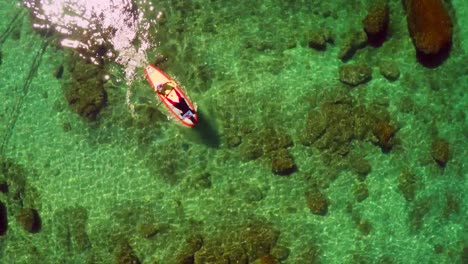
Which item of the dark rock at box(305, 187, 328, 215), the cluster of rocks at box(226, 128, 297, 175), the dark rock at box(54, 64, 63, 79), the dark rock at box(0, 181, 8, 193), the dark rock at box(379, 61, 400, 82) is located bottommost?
the dark rock at box(305, 187, 328, 215)

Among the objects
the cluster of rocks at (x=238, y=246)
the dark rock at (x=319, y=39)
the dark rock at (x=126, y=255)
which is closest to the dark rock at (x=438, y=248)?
the cluster of rocks at (x=238, y=246)

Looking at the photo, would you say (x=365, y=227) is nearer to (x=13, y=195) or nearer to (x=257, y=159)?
(x=257, y=159)

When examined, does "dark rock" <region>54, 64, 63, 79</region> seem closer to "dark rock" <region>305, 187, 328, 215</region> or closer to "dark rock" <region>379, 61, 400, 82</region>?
"dark rock" <region>305, 187, 328, 215</region>

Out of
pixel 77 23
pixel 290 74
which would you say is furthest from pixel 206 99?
pixel 77 23

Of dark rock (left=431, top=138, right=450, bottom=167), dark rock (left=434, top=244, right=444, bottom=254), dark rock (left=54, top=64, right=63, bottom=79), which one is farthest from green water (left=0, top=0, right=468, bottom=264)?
dark rock (left=54, top=64, right=63, bottom=79)

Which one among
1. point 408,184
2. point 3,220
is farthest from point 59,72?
point 408,184
